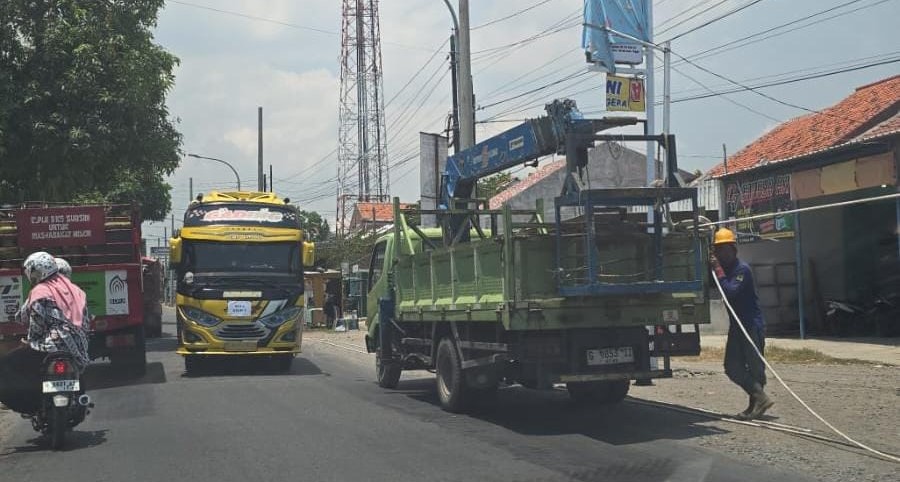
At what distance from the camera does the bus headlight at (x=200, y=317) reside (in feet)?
50.4

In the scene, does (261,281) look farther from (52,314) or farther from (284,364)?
(52,314)

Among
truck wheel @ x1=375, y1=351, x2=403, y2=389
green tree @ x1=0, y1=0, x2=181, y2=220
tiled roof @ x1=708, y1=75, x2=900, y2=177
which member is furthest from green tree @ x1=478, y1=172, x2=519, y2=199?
truck wheel @ x1=375, y1=351, x2=403, y2=389

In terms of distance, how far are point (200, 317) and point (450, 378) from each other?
21.6 ft

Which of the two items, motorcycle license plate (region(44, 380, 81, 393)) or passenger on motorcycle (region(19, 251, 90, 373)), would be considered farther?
passenger on motorcycle (region(19, 251, 90, 373))

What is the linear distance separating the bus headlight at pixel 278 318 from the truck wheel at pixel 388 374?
3.13 m

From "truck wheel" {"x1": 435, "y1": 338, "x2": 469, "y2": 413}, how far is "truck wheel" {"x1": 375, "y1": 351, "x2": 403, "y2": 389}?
2147mm

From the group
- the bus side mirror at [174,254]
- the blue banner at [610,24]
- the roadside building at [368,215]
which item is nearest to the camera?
the bus side mirror at [174,254]

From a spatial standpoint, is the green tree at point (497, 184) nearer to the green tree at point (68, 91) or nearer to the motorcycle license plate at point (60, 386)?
the green tree at point (68, 91)

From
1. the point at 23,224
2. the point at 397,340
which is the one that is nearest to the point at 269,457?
the point at 397,340

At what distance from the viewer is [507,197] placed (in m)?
51.9

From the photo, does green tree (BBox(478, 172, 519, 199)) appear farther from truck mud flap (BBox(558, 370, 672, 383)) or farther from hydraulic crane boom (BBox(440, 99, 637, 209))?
truck mud flap (BBox(558, 370, 672, 383))

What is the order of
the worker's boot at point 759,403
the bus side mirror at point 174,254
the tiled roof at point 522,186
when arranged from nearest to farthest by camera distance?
the worker's boot at point 759,403 → the bus side mirror at point 174,254 → the tiled roof at point 522,186

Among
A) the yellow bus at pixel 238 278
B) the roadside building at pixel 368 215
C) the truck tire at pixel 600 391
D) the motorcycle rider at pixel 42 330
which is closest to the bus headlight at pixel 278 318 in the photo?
the yellow bus at pixel 238 278

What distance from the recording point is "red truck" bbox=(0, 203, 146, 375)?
14.1 metres
